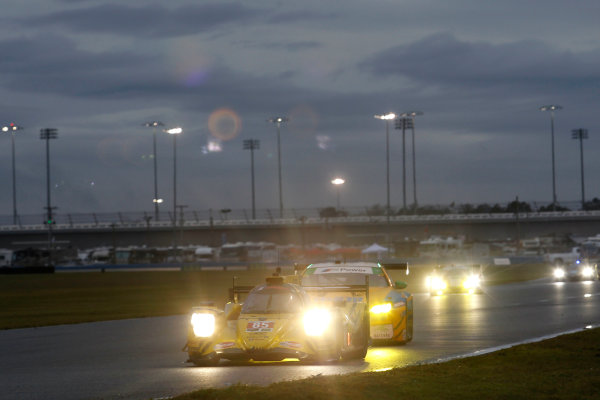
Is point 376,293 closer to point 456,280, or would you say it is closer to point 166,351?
point 166,351

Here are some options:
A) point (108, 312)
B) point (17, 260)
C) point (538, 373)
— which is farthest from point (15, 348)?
point (17, 260)

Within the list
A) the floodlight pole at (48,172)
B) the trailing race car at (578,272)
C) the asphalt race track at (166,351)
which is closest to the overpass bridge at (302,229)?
the floodlight pole at (48,172)

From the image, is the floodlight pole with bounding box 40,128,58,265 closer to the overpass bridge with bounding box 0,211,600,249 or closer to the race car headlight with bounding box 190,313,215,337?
the overpass bridge with bounding box 0,211,600,249

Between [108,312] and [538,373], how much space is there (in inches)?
790

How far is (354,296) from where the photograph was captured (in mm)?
15742

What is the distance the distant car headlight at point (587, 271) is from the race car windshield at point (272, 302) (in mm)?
37089

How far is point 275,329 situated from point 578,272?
37.3 meters

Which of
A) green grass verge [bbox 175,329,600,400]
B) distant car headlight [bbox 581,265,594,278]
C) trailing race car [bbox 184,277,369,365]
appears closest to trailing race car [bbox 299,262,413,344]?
trailing race car [bbox 184,277,369,365]

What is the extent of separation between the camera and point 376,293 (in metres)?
16.9

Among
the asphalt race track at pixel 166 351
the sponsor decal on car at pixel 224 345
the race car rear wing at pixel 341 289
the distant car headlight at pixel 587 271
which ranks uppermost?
the race car rear wing at pixel 341 289

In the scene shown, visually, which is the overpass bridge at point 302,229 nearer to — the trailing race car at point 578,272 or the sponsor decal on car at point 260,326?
the trailing race car at point 578,272

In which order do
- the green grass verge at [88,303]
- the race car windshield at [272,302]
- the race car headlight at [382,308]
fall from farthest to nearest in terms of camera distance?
the green grass verge at [88,303] < the race car headlight at [382,308] < the race car windshield at [272,302]

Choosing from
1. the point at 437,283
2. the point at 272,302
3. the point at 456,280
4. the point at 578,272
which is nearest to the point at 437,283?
the point at 437,283

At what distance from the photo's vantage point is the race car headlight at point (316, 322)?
534 inches
